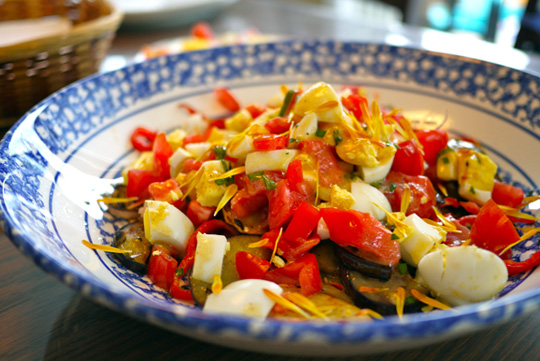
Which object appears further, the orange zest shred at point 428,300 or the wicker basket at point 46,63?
the wicker basket at point 46,63

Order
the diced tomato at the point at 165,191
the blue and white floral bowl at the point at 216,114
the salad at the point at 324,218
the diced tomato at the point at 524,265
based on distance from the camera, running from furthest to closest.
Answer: the diced tomato at the point at 165,191, the diced tomato at the point at 524,265, the salad at the point at 324,218, the blue and white floral bowl at the point at 216,114

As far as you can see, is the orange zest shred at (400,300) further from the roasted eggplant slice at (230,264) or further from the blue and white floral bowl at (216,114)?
the roasted eggplant slice at (230,264)

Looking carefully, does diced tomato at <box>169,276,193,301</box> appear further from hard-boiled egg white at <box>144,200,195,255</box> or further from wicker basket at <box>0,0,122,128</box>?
wicker basket at <box>0,0,122,128</box>

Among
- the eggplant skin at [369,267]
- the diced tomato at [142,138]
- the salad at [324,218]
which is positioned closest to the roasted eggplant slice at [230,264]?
the salad at [324,218]

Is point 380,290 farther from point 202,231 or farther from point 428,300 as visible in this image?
point 202,231

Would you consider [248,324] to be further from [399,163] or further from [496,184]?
[496,184]

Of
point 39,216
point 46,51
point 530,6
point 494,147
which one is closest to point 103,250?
point 39,216
